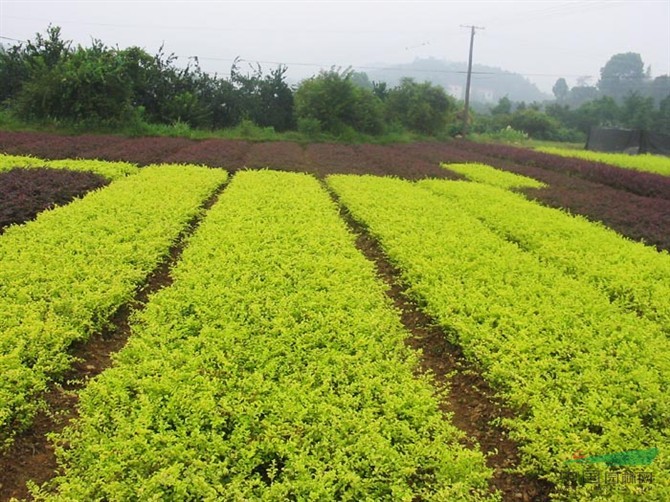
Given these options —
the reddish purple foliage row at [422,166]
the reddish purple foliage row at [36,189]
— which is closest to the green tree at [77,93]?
the reddish purple foliage row at [422,166]

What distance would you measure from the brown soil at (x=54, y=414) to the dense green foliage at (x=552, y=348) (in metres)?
3.65

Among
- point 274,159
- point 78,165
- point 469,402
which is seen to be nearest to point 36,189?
point 78,165

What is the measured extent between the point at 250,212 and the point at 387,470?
7097mm

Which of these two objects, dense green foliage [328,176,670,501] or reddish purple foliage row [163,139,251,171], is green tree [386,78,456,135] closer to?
reddish purple foliage row [163,139,251,171]

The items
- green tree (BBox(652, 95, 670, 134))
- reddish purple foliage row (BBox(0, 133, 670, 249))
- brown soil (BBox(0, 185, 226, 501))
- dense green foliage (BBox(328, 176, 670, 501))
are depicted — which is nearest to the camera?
brown soil (BBox(0, 185, 226, 501))

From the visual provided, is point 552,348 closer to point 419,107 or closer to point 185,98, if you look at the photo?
point 185,98

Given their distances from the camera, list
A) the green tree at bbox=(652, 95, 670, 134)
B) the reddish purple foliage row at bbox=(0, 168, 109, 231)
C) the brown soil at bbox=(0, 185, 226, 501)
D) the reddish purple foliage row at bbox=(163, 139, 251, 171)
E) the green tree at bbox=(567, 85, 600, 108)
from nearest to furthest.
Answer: the brown soil at bbox=(0, 185, 226, 501) < the reddish purple foliage row at bbox=(0, 168, 109, 231) < the reddish purple foliage row at bbox=(163, 139, 251, 171) < the green tree at bbox=(652, 95, 670, 134) < the green tree at bbox=(567, 85, 600, 108)

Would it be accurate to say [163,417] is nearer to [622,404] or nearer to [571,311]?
[622,404]

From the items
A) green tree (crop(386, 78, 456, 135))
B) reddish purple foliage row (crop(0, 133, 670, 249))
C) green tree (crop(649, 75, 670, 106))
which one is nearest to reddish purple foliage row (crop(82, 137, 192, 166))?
reddish purple foliage row (crop(0, 133, 670, 249))

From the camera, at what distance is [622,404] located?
428 centimetres

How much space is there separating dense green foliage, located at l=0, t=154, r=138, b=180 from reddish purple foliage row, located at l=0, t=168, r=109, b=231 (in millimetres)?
751

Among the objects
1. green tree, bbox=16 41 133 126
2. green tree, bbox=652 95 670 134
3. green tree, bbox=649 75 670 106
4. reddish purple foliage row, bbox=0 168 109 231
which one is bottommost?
reddish purple foliage row, bbox=0 168 109 231

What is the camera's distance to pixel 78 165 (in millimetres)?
13875

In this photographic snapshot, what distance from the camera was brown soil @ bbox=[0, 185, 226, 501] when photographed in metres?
3.49
